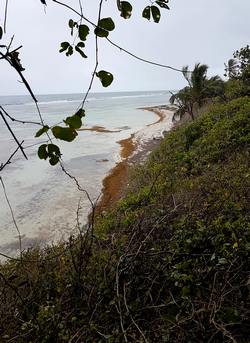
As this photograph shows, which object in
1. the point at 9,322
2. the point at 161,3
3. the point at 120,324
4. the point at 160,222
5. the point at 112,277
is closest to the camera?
the point at 161,3

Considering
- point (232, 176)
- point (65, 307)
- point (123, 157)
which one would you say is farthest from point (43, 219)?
point (123, 157)

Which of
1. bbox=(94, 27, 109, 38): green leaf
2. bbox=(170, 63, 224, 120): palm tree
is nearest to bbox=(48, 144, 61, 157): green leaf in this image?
bbox=(94, 27, 109, 38): green leaf

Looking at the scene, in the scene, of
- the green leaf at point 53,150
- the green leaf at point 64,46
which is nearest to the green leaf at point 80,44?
the green leaf at point 64,46

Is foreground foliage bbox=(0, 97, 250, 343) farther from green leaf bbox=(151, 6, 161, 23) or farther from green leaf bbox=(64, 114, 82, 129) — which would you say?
green leaf bbox=(151, 6, 161, 23)

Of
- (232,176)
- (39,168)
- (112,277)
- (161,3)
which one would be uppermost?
(161,3)

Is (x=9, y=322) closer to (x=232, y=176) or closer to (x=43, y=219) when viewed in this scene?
(x=232, y=176)

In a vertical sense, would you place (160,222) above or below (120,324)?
above

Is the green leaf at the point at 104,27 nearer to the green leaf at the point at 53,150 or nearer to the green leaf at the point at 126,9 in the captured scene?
the green leaf at the point at 126,9

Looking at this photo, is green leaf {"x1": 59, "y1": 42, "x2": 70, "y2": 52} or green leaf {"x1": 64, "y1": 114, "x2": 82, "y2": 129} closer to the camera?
green leaf {"x1": 64, "y1": 114, "x2": 82, "y2": 129}

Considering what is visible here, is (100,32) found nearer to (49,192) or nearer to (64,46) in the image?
(64,46)

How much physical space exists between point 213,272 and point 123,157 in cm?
1454

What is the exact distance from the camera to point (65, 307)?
145 inches

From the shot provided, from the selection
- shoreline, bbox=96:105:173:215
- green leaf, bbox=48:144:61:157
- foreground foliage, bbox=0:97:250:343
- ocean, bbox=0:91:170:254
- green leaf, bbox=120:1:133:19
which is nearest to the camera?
green leaf, bbox=48:144:61:157

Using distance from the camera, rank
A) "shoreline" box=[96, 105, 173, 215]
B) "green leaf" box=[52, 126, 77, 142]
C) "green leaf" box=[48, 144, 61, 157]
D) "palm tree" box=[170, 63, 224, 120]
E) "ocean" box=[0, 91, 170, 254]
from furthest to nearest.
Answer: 1. "palm tree" box=[170, 63, 224, 120]
2. "shoreline" box=[96, 105, 173, 215]
3. "ocean" box=[0, 91, 170, 254]
4. "green leaf" box=[48, 144, 61, 157]
5. "green leaf" box=[52, 126, 77, 142]
